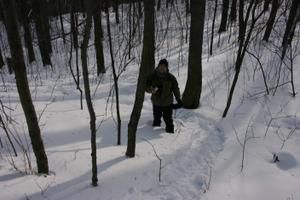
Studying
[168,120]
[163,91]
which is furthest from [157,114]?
[163,91]

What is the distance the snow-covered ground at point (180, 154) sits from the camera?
323 centimetres

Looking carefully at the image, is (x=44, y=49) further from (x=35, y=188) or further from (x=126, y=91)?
(x=35, y=188)

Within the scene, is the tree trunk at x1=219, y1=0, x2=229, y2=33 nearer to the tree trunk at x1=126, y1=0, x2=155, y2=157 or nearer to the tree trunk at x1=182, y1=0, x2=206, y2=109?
the tree trunk at x1=182, y1=0, x2=206, y2=109

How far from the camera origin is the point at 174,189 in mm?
3400

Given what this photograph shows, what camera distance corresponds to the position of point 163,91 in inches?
199

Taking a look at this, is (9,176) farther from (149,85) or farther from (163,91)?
(163,91)

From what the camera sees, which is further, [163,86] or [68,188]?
[163,86]

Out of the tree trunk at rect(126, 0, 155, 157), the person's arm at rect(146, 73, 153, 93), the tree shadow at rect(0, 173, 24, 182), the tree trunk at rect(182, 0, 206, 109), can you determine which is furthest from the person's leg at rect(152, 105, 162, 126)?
the tree shadow at rect(0, 173, 24, 182)

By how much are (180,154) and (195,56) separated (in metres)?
2.34

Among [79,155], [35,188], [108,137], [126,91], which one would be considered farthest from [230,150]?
[126,91]

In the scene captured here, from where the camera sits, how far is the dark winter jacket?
502 centimetres

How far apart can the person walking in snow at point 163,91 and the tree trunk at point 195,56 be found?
0.98m

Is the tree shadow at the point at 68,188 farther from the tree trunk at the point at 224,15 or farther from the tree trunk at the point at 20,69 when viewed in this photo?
the tree trunk at the point at 224,15

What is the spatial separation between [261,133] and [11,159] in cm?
383
